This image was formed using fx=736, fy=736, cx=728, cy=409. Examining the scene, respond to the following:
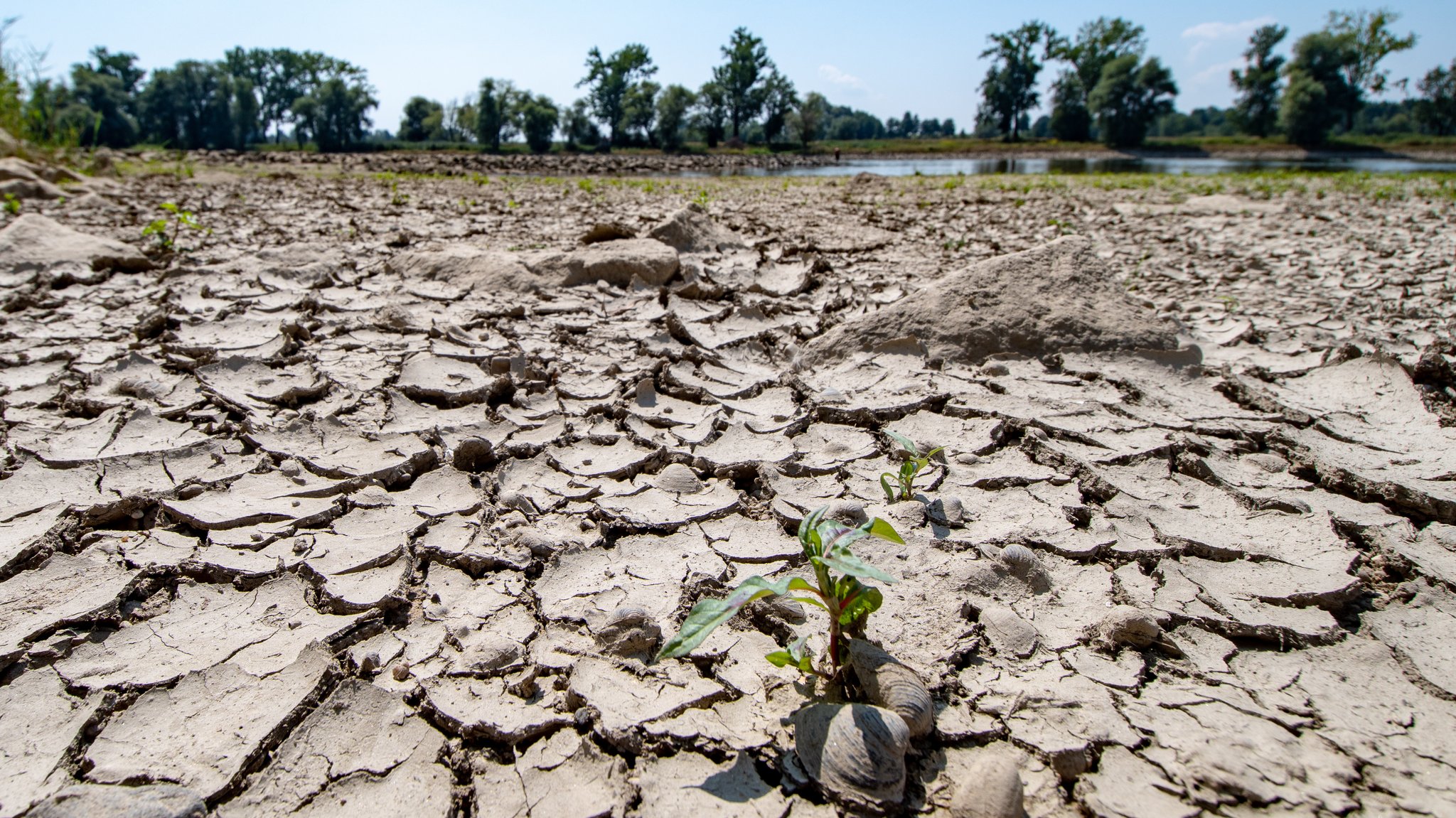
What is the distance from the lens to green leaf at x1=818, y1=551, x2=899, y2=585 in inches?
45.8

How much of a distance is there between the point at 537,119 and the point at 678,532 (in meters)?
43.8

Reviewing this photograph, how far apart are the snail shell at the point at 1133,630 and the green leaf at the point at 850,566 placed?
20.8 inches

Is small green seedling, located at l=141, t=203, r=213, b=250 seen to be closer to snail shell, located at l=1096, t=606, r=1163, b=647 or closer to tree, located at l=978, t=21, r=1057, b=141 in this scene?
snail shell, located at l=1096, t=606, r=1163, b=647

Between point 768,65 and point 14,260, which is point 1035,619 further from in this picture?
point 768,65

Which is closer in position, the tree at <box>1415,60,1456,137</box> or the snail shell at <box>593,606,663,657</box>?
the snail shell at <box>593,606,663,657</box>

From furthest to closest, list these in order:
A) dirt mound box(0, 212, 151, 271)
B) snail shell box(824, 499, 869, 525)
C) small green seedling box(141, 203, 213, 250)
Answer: small green seedling box(141, 203, 213, 250) < dirt mound box(0, 212, 151, 271) < snail shell box(824, 499, 869, 525)

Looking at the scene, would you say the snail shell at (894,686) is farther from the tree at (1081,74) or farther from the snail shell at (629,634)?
the tree at (1081,74)

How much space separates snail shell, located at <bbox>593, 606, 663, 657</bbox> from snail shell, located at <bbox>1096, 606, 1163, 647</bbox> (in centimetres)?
88

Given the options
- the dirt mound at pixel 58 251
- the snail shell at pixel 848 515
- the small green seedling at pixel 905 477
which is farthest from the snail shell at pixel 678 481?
the dirt mound at pixel 58 251

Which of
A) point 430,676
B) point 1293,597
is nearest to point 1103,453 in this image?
point 1293,597

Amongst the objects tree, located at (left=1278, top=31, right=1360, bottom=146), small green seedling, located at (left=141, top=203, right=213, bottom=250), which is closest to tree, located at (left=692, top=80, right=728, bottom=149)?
tree, located at (left=1278, top=31, right=1360, bottom=146)

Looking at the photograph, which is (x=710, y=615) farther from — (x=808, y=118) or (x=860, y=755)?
(x=808, y=118)

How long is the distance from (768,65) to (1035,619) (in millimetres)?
56285

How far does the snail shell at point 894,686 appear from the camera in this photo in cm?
117
